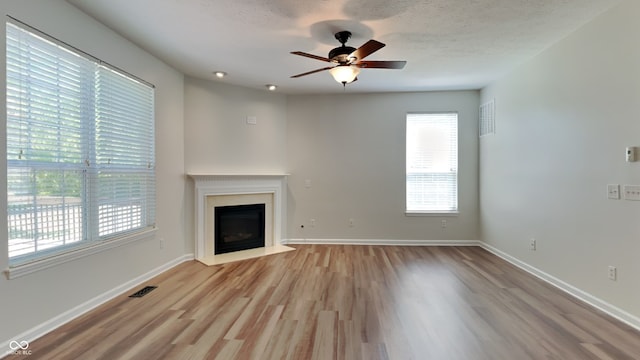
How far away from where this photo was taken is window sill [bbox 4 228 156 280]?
211cm

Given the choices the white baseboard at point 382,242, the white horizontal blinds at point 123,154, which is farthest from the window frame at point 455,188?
the white horizontal blinds at point 123,154

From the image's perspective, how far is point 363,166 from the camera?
538 centimetres

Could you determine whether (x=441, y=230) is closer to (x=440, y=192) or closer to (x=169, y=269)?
(x=440, y=192)

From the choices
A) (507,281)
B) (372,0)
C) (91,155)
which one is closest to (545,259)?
(507,281)

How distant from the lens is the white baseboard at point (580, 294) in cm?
245

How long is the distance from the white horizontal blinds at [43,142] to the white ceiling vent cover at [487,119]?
5.34 m

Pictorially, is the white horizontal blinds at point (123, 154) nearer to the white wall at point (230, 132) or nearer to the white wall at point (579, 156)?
the white wall at point (230, 132)

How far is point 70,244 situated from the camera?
256 cm

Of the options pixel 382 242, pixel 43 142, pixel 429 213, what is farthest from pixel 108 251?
pixel 429 213

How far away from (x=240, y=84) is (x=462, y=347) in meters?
4.55

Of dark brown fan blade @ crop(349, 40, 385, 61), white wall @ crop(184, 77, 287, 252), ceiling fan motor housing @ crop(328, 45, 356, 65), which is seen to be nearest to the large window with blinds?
white wall @ crop(184, 77, 287, 252)

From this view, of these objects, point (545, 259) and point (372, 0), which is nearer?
point (372, 0)

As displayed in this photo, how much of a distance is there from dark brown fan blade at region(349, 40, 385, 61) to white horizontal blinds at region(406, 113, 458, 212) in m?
2.82

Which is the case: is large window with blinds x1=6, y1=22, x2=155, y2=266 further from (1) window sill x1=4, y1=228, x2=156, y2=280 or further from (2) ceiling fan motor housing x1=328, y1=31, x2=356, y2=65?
(2) ceiling fan motor housing x1=328, y1=31, x2=356, y2=65
